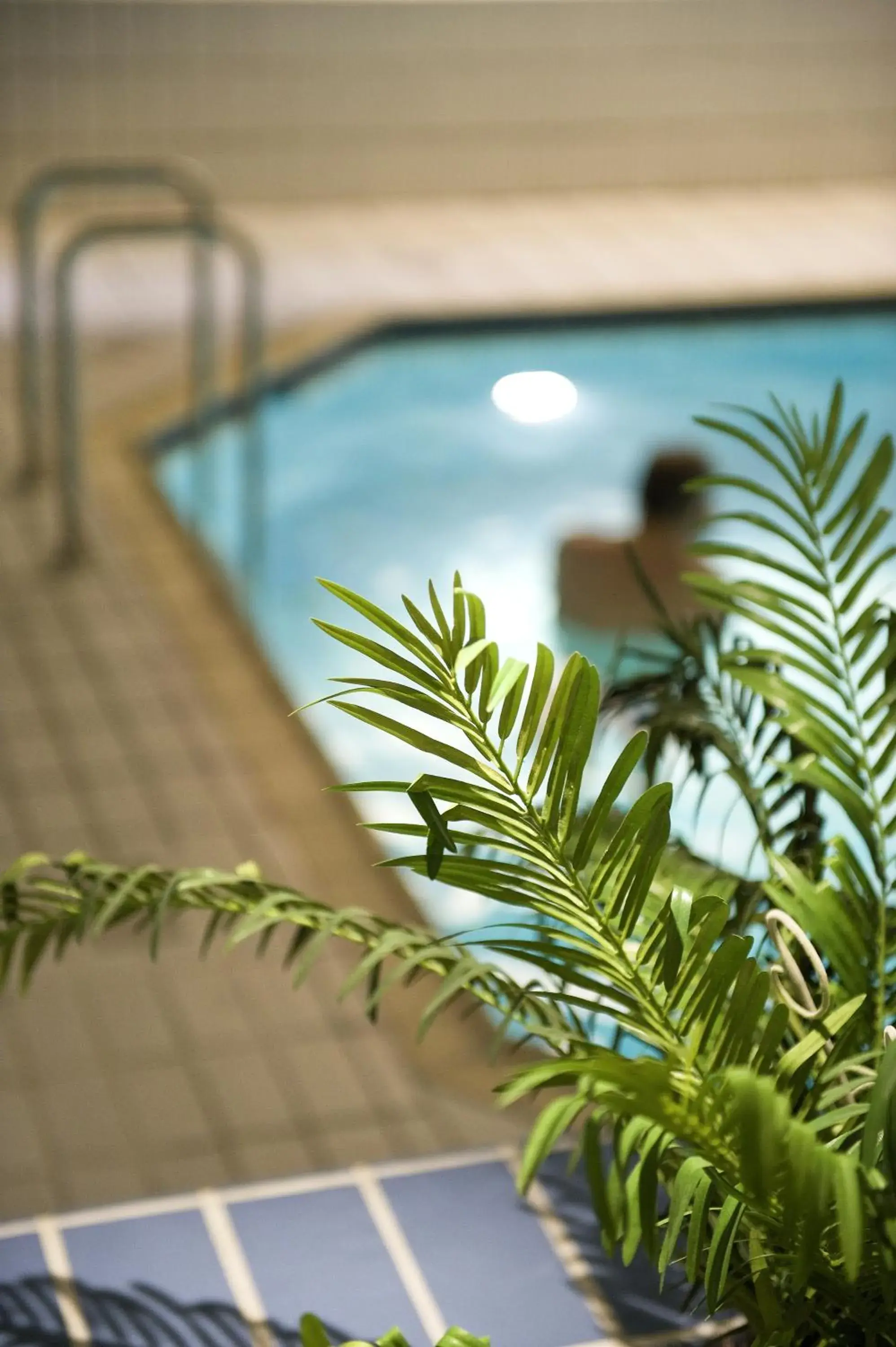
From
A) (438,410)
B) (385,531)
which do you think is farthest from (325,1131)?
(438,410)

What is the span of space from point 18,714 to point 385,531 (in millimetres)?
2427

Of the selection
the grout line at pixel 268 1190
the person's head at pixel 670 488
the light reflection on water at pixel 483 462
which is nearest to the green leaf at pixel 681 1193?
the grout line at pixel 268 1190

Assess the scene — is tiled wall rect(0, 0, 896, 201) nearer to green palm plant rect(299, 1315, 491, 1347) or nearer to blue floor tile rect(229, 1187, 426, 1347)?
blue floor tile rect(229, 1187, 426, 1347)

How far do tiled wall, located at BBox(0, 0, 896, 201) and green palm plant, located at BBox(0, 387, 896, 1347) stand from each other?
245 inches

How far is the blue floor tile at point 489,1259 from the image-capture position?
217 centimetres

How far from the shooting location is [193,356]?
588 centimetres

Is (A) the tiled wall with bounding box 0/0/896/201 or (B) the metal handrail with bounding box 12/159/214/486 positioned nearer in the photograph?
(B) the metal handrail with bounding box 12/159/214/486

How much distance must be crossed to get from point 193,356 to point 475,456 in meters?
1.33

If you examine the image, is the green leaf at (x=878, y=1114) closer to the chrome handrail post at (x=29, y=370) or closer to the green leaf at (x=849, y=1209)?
the green leaf at (x=849, y=1209)

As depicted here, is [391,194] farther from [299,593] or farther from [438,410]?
[299,593]

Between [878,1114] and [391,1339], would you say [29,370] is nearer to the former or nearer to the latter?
[391,1339]

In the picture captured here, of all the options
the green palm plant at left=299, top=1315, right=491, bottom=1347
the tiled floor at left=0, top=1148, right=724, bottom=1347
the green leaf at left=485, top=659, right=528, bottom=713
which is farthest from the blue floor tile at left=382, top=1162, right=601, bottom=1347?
the green leaf at left=485, top=659, right=528, bottom=713

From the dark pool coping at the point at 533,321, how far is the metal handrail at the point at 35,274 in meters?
0.64

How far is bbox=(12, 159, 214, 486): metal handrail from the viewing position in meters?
4.86
